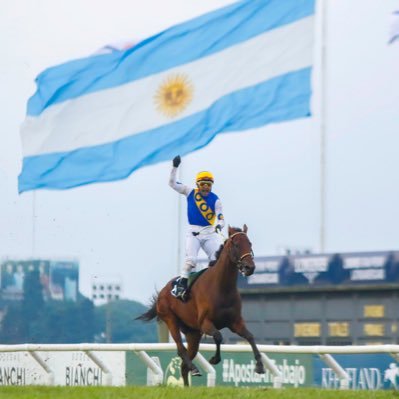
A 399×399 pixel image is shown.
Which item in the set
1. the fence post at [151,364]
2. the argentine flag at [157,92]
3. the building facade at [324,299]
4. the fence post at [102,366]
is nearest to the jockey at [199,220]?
the fence post at [151,364]

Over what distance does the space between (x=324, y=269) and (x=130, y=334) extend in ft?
A: 83.3

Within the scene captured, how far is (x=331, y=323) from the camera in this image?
2117 centimetres

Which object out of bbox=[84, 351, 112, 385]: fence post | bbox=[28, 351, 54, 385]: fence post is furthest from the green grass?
bbox=[28, 351, 54, 385]: fence post

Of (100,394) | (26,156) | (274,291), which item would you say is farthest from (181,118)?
(100,394)

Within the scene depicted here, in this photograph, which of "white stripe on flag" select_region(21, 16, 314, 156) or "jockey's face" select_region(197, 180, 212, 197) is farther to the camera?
"white stripe on flag" select_region(21, 16, 314, 156)


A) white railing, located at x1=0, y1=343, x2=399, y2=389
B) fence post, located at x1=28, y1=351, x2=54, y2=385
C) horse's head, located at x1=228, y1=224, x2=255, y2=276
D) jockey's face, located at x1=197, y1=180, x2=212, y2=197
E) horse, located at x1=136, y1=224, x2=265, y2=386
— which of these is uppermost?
jockey's face, located at x1=197, y1=180, x2=212, y2=197

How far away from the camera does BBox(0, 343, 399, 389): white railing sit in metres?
13.1

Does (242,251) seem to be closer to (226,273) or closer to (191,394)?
(226,273)

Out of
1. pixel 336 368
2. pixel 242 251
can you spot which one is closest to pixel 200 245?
pixel 242 251

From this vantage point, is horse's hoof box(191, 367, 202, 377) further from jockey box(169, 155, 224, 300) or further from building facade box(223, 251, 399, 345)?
building facade box(223, 251, 399, 345)

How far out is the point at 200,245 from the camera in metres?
13.3

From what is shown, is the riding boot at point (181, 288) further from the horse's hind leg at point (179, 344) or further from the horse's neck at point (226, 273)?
the horse's neck at point (226, 273)

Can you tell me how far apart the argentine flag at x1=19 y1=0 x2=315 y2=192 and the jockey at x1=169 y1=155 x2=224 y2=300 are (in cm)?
1465

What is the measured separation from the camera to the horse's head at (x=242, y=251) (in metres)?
11.6
